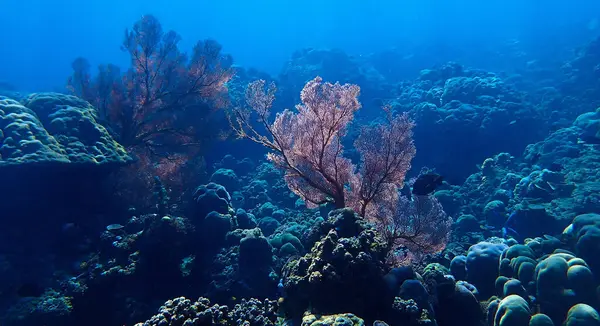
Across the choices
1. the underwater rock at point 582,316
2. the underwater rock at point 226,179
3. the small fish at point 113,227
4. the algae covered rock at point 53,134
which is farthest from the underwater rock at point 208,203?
the underwater rock at point 582,316

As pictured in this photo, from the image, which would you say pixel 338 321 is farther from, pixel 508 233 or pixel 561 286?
pixel 508 233

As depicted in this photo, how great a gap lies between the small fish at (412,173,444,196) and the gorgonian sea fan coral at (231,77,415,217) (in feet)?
1.30

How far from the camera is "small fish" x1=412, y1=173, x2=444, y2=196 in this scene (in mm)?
6387

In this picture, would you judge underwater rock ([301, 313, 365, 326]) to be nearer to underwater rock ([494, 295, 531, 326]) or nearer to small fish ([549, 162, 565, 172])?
underwater rock ([494, 295, 531, 326])

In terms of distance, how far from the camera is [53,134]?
8.70 m

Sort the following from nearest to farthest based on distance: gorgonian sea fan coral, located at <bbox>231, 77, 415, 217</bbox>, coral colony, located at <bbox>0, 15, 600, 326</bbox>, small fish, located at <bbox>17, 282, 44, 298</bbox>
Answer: coral colony, located at <bbox>0, 15, 600, 326</bbox>, gorgonian sea fan coral, located at <bbox>231, 77, 415, 217</bbox>, small fish, located at <bbox>17, 282, 44, 298</bbox>

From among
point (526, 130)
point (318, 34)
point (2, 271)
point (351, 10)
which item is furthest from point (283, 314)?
point (351, 10)

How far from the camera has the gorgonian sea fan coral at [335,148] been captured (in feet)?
21.4

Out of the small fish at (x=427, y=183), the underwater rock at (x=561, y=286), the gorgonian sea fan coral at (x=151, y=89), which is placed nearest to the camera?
the underwater rock at (x=561, y=286)

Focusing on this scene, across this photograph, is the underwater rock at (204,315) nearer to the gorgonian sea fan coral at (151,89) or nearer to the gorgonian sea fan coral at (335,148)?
the gorgonian sea fan coral at (335,148)

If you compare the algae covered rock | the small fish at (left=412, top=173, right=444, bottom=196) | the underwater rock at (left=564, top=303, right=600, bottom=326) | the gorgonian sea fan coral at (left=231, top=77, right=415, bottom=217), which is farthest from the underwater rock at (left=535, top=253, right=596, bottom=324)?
the algae covered rock

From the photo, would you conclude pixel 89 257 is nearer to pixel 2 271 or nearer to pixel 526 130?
pixel 2 271

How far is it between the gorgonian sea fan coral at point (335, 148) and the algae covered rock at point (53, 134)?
4495 mm

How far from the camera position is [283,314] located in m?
5.39
